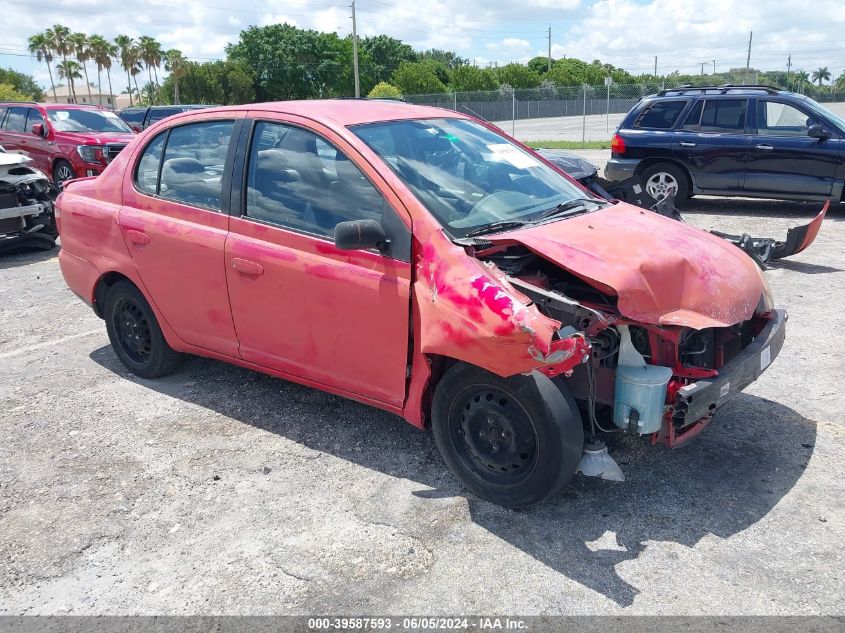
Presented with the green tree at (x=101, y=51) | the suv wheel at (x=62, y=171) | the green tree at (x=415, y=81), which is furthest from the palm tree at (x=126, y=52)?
the suv wheel at (x=62, y=171)

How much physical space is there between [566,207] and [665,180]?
25.5ft

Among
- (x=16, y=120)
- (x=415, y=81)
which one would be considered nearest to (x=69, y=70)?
(x=415, y=81)

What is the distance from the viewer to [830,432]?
13.8 feet

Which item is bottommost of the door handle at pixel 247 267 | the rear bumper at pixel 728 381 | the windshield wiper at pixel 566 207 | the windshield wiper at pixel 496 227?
the rear bumper at pixel 728 381

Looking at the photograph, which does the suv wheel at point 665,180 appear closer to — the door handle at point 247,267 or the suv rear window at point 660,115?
the suv rear window at point 660,115

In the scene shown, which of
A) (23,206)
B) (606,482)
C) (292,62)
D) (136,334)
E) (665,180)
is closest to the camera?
(606,482)

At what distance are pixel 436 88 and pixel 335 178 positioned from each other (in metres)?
55.4

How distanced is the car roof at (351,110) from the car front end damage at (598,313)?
1.08 m

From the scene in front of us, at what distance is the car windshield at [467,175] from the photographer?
3.70 metres

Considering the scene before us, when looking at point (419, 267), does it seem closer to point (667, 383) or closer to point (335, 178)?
point (335, 178)

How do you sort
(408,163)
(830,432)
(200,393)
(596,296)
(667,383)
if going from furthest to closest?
(200,393)
(830,432)
(408,163)
(596,296)
(667,383)

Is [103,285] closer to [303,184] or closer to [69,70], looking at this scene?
[303,184]

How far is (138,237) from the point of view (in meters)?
4.72

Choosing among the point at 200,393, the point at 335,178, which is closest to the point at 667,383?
the point at 335,178
